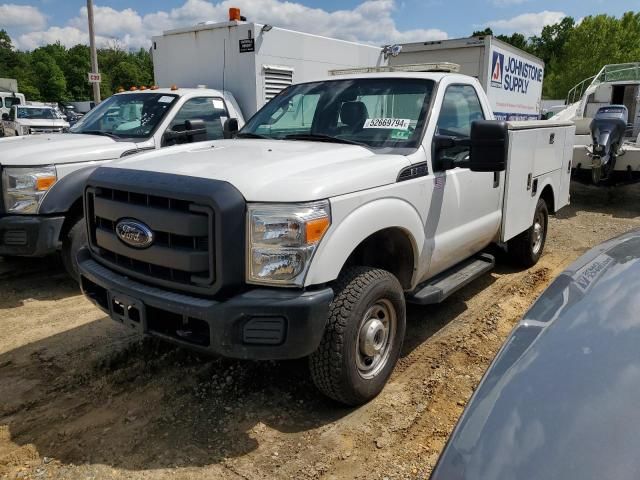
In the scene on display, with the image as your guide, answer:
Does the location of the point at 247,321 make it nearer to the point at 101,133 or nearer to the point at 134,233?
the point at 134,233

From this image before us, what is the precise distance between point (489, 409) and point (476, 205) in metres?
2.97

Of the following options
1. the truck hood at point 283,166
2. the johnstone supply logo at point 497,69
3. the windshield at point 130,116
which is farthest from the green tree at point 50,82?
the truck hood at point 283,166

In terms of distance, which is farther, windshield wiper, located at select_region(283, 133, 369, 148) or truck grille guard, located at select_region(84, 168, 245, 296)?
windshield wiper, located at select_region(283, 133, 369, 148)

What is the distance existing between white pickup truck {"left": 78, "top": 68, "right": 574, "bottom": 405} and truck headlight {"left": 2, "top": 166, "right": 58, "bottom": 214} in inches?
69.3

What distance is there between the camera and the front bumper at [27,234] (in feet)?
15.6

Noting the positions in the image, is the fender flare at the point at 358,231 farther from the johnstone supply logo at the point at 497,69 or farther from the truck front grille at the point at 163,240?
the johnstone supply logo at the point at 497,69

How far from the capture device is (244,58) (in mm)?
7371

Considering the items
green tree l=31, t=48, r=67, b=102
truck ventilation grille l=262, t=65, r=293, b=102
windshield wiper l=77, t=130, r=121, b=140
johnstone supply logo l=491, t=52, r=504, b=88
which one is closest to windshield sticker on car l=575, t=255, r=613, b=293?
windshield wiper l=77, t=130, r=121, b=140

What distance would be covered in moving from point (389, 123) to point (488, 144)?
2.39 ft

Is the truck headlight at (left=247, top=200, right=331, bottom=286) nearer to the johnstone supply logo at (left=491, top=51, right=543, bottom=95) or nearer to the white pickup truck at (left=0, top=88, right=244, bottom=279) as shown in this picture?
the white pickup truck at (left=0, top=88, right=244, bottom=279)

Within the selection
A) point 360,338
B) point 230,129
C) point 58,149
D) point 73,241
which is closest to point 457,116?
point 230,129

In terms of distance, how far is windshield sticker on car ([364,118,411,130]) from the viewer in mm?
3789

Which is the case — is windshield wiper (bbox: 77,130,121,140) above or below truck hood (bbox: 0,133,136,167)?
above

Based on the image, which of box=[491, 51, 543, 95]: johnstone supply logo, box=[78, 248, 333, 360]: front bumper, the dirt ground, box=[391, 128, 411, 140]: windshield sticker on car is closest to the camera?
box=[78, 248, 333, 360]: front bumper
